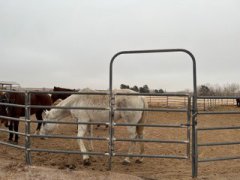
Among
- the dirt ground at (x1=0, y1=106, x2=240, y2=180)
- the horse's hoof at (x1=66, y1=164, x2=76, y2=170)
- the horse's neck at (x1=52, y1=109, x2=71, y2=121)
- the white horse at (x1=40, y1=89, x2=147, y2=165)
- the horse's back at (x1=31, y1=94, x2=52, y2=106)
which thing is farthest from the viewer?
the horse's back at (x1=31, y1=94, x2=52, y2=106)

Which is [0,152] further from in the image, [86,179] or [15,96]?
[86,179]

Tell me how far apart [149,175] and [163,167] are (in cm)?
85

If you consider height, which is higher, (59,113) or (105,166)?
(59,113)

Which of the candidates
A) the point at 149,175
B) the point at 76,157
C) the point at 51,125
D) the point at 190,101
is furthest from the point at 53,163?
the point at 190,101

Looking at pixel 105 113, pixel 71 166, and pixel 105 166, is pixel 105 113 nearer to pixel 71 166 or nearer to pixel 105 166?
pixel 105 166

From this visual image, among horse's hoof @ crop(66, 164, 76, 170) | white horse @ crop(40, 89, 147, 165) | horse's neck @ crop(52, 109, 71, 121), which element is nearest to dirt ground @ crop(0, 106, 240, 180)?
horse's hoof @ crop(66, 164, 76, 170)

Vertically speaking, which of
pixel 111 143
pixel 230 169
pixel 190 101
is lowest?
pixel 230 169

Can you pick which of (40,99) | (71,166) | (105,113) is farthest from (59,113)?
(40,99)

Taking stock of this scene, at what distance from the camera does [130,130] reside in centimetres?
681

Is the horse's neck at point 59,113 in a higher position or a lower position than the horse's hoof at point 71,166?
higher

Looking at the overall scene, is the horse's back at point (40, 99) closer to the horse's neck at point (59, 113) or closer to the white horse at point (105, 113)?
the horse's neck at point (59, 113)

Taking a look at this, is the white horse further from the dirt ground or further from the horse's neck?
the dirt ground

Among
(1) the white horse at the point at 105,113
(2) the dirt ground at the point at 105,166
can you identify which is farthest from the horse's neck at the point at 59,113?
(2) the dirt ground at the point at 105,166

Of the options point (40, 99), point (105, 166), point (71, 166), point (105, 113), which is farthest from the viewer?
point (40, 99)
